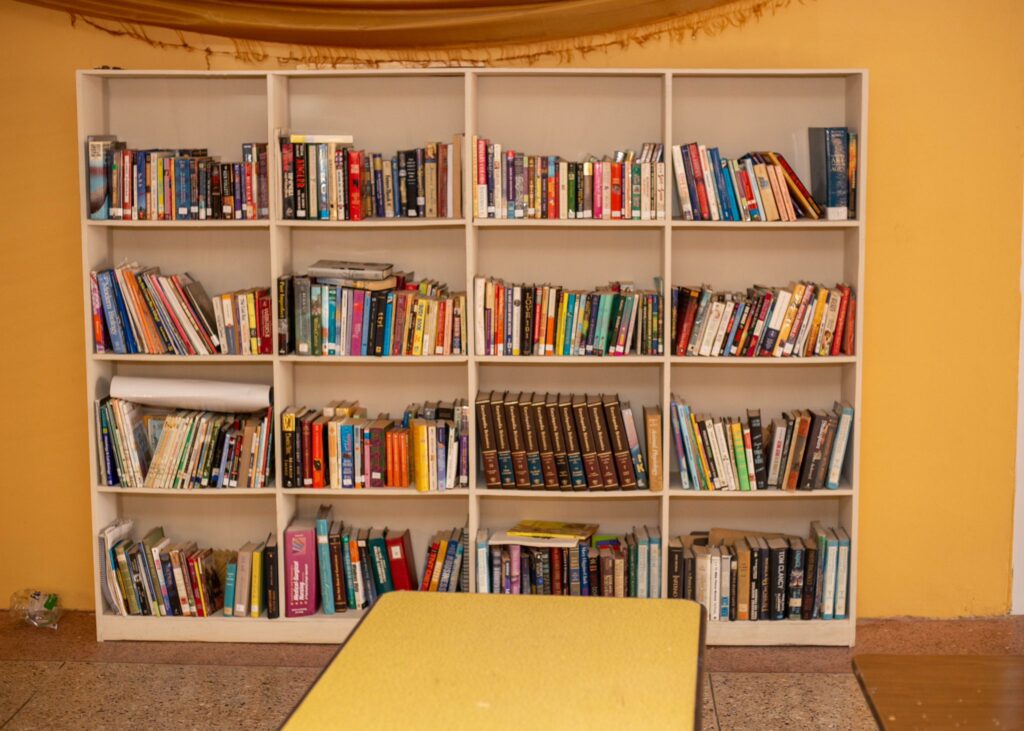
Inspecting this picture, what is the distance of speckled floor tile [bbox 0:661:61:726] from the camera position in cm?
366

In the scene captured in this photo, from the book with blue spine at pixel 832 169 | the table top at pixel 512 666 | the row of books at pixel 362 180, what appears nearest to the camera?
the table top at pixel 512 666

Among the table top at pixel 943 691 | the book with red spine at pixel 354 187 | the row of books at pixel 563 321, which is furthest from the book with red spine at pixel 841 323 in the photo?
the table top at pixel 943 691

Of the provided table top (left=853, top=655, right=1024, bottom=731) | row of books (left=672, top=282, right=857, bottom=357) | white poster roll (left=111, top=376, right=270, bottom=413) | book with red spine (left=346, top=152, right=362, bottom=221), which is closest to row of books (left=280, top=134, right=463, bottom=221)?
book with red spine (left=346, top=152, right=362, bottom=221)

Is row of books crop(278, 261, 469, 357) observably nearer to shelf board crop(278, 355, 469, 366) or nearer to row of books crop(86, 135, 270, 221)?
shelf board crop(278, 355, 469, 366)

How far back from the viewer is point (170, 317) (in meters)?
4.07

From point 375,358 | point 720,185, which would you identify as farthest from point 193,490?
point 720,185

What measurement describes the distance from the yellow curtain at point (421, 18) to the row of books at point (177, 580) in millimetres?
1795

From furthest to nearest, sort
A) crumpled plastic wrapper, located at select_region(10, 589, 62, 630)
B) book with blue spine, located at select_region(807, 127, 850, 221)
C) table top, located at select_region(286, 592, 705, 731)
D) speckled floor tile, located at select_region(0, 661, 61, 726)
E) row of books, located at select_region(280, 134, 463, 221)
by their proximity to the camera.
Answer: crumpled plastic wrapper, located at select_region(10, 589, 62, 630) < row of books, located at select_region(280, 134, 463, 221) < book with blue spine, located at select_region(807, 127, 850, 221) < speckled floor tile, located at select_region(0, 661, 61, 726) < table top, located at select_region(286, 592, 705, 731)

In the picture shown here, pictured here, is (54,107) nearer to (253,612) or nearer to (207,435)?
(207,435)

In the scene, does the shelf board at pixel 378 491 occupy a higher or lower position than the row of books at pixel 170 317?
lower

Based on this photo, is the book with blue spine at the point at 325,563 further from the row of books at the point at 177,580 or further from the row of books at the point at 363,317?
the row of books at the point at 363,317

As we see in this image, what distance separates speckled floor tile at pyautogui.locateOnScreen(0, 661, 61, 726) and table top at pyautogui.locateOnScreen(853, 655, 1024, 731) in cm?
264

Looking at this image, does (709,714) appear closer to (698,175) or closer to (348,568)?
(348,568)

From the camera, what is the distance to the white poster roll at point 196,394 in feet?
13.5
